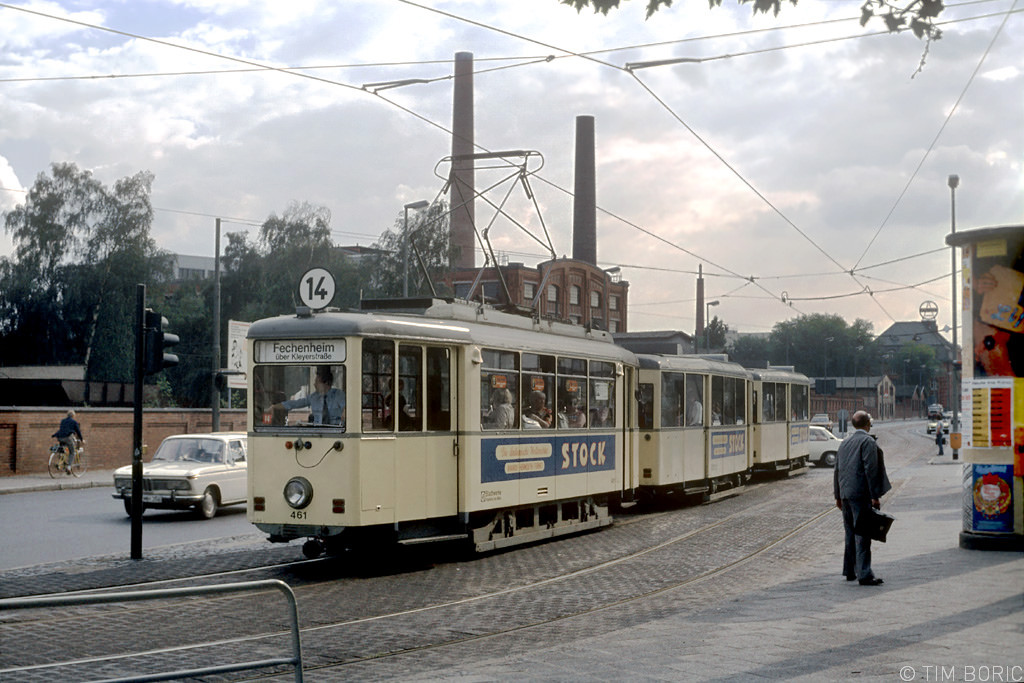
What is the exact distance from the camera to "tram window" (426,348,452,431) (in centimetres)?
1287

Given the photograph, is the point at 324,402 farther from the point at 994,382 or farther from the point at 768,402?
the point at 768,402

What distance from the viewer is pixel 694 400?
71.7 feet

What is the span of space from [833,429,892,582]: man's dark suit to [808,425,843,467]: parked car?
2761 cm

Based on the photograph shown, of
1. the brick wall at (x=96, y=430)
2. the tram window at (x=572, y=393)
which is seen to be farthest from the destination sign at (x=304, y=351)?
the brick wall at (x=96, y=430)

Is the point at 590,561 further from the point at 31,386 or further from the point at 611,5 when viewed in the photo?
the point at 31,386

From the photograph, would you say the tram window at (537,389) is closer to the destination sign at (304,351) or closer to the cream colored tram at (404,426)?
the cream colored tram at (404,426)

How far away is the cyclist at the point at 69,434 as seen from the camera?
30.5 m

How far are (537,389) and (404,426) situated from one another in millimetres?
3091

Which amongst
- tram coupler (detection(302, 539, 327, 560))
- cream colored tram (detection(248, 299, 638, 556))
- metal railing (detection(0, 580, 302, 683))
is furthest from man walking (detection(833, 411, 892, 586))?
metal railing (detection(0, 580, 302, 683))

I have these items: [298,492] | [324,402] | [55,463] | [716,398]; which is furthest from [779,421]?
[298,492]

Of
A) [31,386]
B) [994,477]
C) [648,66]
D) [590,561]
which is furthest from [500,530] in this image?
[31,386]

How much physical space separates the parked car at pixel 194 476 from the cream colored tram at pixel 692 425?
24.4ft

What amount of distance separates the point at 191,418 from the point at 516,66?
24.2 metres

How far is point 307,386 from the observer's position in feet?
39.9
